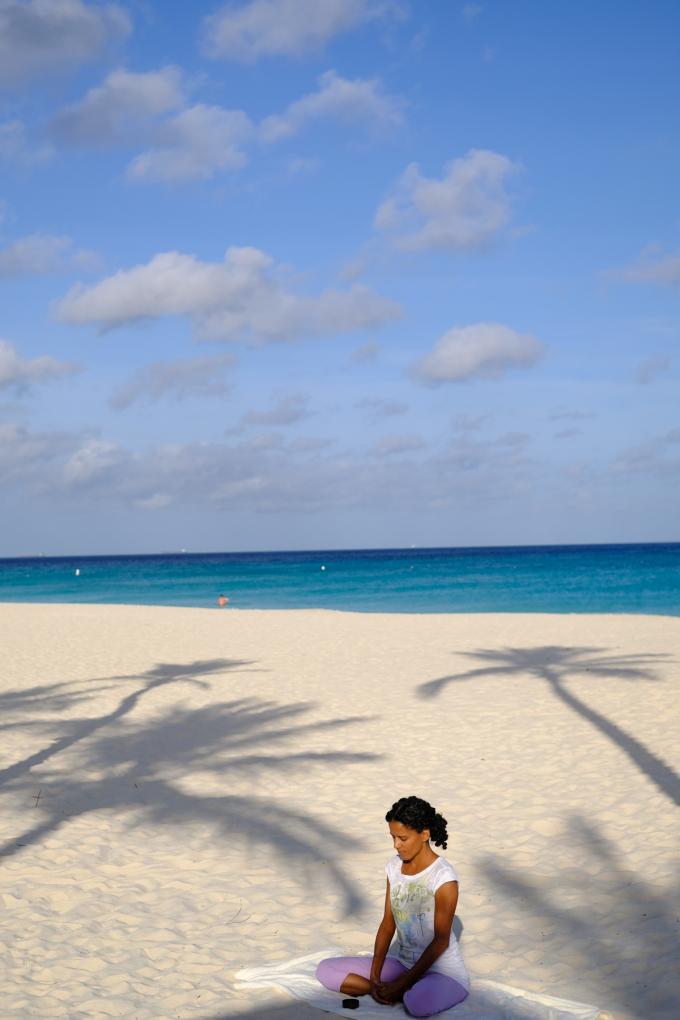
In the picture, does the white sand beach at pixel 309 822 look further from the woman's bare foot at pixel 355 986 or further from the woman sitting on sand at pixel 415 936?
the woman sitting on sand at pixel 415 936

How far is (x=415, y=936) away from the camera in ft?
16.5

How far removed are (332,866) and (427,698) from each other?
300 inches

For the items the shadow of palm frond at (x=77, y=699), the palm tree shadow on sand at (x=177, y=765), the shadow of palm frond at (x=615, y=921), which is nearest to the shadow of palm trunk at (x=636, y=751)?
the shadow of palm frond at (x=615, y=921)

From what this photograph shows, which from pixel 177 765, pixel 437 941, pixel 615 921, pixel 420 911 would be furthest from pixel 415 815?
pixel 177 765

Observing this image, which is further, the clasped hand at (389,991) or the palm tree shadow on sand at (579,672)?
the palm tree shadow on sand at (579,672)

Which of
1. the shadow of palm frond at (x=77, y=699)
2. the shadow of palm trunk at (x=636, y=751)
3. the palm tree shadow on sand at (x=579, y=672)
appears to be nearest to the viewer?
the shadow of palm trunk at (x=636, y=751)

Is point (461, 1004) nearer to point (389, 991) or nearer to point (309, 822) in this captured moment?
point (389, 991)

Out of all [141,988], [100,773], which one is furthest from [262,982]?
[100,773]

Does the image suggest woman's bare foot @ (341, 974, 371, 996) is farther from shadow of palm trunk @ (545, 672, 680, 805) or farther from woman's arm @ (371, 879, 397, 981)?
shadow of palm trunk @ (545, 672, 680, 805)

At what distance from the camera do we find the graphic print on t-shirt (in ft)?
16.3

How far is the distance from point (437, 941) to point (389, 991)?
1.32ft

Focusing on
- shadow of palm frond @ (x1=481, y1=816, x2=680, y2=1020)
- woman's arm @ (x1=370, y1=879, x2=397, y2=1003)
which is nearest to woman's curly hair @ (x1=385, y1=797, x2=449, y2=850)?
woman's arm @ (x1=370, y1=879, x2=397, y2=1003)

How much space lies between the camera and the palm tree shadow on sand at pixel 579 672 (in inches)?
417

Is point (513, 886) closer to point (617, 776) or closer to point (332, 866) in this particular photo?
point (332, 866)
